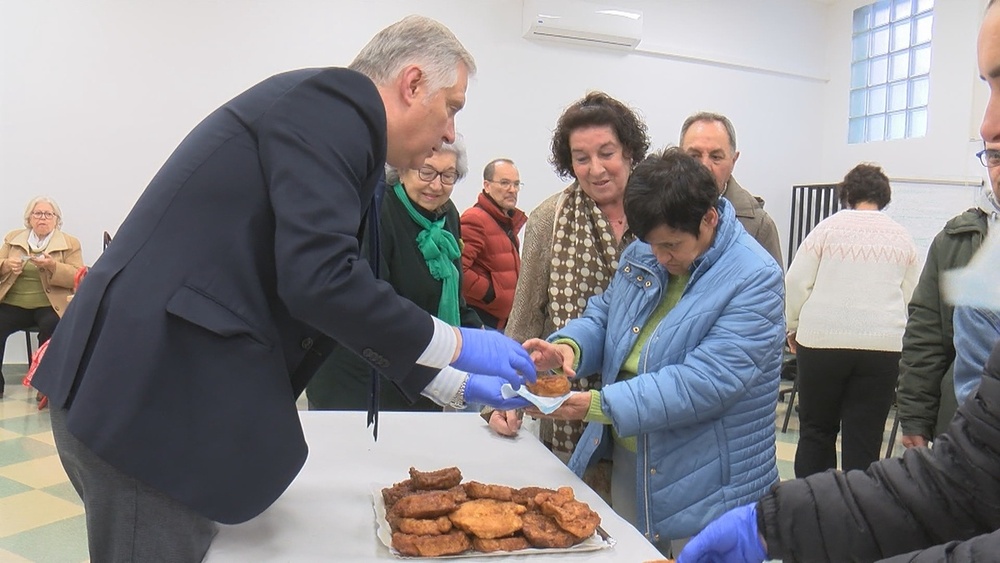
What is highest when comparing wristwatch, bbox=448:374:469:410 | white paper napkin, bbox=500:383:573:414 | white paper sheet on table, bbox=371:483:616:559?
wristwatch, bbox=448:374:469:410

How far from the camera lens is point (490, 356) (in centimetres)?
138

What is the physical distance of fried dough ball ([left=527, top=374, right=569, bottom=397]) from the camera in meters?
1.64

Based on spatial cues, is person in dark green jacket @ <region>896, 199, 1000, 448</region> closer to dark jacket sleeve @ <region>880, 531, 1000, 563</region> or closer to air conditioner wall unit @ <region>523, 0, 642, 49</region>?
dark jacket sleeve @ <region>880, 531, 1000, 563</region>

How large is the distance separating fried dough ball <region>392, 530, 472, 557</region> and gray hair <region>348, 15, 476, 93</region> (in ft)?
2.50

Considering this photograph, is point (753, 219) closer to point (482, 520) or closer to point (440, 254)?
point (440, 254)

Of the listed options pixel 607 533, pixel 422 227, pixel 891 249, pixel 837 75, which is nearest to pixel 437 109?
pixel 607 533

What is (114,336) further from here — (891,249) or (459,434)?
(891,249)

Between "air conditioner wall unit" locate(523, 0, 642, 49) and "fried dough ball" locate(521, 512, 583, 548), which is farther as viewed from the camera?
"air conditioner wall unit" locate(523, 0, 642, 49)

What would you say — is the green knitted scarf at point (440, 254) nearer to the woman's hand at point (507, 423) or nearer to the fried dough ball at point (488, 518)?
the woman's hand at point (507, 423)

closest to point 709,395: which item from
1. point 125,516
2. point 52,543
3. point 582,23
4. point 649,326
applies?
point 649,326

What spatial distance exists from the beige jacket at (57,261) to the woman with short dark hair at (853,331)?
4632mm

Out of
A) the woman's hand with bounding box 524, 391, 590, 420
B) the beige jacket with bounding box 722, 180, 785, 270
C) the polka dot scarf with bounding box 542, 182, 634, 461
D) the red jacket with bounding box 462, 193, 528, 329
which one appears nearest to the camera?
the woman's hand with bounding box 524, 391, 590, 420

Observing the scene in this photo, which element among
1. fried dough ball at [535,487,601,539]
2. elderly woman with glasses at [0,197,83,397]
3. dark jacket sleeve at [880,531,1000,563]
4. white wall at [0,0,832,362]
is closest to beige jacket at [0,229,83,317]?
elderly woman with glasses at [0,197,83,397]

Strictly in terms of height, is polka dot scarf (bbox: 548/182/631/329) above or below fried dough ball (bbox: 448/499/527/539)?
above
